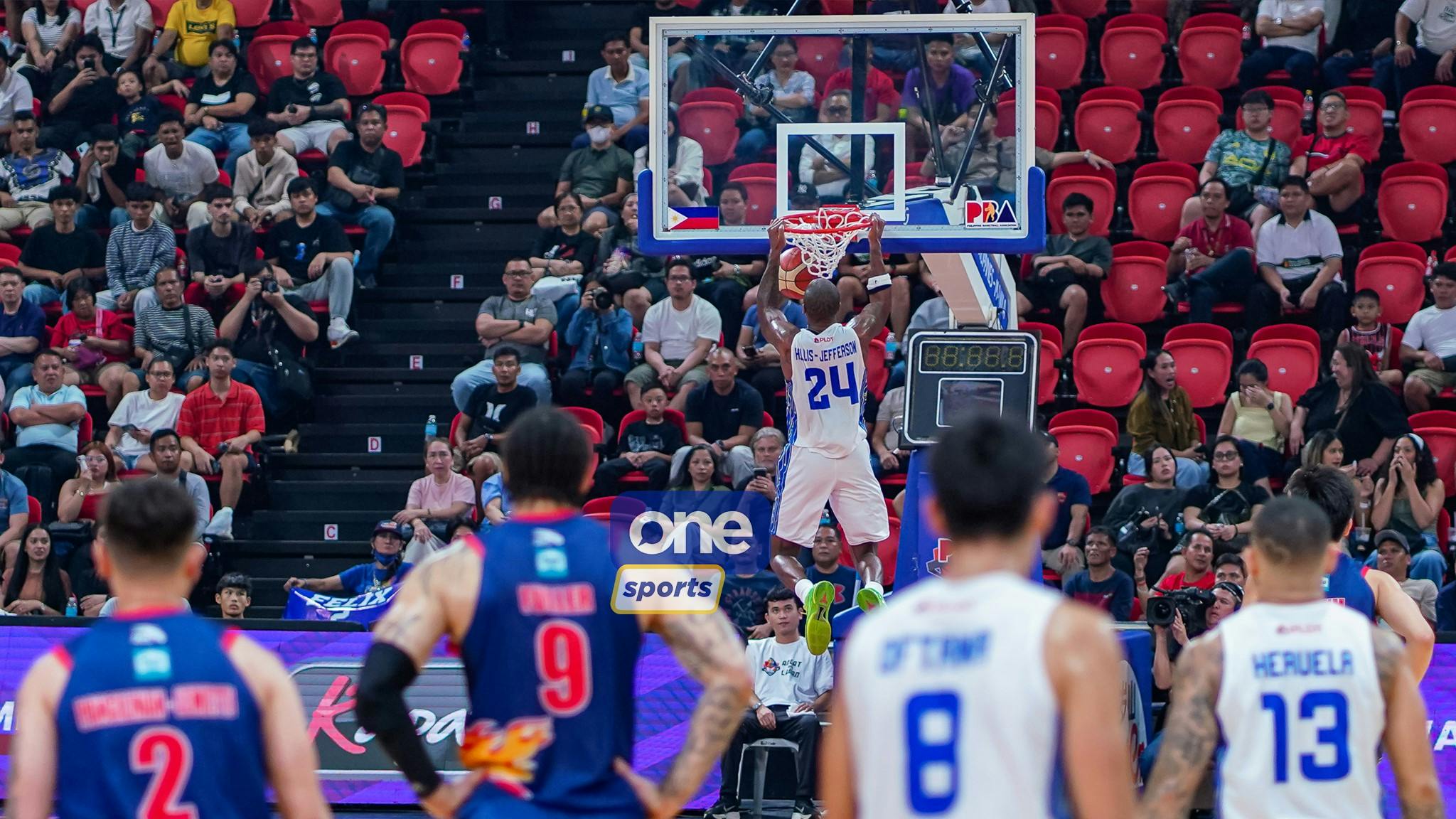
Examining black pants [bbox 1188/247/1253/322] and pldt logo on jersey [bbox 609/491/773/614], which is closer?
pldt logo on jersey [bbox 609/491/773/614]

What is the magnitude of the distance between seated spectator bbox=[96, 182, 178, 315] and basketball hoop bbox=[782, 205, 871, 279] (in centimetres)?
734

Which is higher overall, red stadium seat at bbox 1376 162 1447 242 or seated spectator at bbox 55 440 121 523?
red stadium seat at bbox 1376 162 1447 242

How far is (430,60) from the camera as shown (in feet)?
58.4

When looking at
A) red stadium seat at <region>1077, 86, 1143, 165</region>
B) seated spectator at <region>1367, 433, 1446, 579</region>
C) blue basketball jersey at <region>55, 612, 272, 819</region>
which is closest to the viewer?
blue basketball jersey at <region>55, 612, 272, 819</region>

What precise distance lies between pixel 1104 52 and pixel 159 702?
14176 mm

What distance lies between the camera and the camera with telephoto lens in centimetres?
1038

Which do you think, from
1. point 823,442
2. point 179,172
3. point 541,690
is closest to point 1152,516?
point 823,442

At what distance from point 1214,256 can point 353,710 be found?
26.1 feet

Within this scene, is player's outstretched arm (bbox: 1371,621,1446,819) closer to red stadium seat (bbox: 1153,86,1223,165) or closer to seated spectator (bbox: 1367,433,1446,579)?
seated spectator (bbox: 1367,433,1446,579)

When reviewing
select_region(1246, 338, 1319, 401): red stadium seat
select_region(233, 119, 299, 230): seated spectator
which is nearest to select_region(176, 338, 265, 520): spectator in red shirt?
select_region(233, 119, 299, 230): seated spectator

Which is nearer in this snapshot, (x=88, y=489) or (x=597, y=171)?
(x=88, y=489)

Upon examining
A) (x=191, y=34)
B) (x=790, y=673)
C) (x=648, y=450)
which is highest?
(x=191, y=34)

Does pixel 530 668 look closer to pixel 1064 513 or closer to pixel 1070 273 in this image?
pixel 1064 513

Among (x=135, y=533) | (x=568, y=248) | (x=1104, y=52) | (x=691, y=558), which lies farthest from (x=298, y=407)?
(x=135, y=533)
